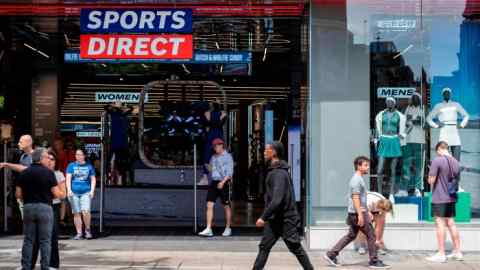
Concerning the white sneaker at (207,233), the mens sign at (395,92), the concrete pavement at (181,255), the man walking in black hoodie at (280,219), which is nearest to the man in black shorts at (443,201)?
the concrete pavement at (181,255)

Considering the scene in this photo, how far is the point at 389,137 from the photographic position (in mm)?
13094

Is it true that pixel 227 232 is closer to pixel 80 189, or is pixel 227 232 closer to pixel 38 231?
Answer: pixel 80 189

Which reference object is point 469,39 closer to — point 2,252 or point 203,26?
point 203,26

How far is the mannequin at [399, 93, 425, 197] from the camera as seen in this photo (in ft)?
43.0

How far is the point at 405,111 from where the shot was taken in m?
13.2

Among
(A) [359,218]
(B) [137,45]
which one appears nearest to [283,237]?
(A) [359,218]

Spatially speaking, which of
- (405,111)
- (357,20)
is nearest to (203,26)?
(357,20)

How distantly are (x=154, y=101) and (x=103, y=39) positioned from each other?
607 centimetres

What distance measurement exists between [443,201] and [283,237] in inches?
134

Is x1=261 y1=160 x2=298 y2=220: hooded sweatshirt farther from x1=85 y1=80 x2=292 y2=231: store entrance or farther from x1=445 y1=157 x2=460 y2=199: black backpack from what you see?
x1=85 y1=80 x2=292 y2=231: store entrance

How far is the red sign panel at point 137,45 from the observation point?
1342 centimetres

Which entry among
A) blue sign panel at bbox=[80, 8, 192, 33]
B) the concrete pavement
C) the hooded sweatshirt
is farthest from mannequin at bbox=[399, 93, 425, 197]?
the hooded sweatshirt

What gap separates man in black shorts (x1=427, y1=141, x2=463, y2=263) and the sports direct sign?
466cm

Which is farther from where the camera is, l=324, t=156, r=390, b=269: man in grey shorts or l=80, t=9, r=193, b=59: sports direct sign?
l=80, t=9, r=193, b=59: sports direct sign
